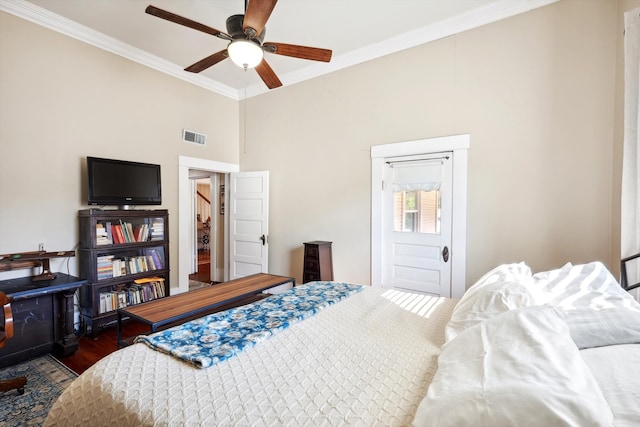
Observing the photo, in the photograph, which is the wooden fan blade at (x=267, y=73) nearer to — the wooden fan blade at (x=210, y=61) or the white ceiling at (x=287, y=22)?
the wooden fan blade at (x=210, y=61)

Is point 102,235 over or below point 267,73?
below

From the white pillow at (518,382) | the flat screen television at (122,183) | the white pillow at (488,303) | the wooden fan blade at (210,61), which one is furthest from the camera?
the flat screen television at (122,183)

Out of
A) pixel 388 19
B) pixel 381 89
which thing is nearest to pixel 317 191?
pixel 381 89

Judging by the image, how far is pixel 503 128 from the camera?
286cm

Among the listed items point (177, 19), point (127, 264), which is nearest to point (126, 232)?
point (127, 264)

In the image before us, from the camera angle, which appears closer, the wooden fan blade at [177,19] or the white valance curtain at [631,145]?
the white valance curtain at [631,145]

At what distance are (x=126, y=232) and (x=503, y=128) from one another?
421cm

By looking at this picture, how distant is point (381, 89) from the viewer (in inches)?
140

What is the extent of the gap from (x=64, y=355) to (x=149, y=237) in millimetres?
1398

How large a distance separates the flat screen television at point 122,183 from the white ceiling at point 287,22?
4.49 ft

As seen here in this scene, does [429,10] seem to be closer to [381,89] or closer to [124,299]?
[381,89]

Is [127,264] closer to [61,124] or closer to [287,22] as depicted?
[61,124]

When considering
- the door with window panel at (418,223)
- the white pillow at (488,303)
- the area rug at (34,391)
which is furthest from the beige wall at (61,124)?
the white pillow at (488,303)

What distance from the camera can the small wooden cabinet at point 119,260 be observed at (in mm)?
3076
